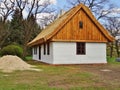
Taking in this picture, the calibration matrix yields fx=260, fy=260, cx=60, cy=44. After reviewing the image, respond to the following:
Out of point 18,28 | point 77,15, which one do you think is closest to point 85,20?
point 77,15

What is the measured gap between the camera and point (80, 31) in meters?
23.9

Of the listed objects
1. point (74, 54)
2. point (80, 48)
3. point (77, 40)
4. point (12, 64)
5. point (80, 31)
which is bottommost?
point (12, 64)

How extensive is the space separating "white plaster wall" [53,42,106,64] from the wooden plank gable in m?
0.49

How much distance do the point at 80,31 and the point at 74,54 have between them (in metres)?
2.19

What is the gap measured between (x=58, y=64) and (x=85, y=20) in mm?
4866

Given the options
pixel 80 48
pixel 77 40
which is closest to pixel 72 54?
pixel 80 48

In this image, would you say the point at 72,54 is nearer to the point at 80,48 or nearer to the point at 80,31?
the point at 80,48

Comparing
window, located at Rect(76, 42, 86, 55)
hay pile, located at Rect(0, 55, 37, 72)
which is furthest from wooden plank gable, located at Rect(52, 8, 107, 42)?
hay pile, located at Rect(0, 55, 37, 72)

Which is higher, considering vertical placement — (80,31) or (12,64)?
(80,31)

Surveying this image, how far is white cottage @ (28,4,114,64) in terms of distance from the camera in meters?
23.1

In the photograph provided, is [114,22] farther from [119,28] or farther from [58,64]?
[58,64]

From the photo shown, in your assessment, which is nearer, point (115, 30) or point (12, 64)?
point (12, 64)

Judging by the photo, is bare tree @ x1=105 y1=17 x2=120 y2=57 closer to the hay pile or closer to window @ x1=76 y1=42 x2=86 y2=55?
window @ x1=76 y1=42 x2=86 y2=55

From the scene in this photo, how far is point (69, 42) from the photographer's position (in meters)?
23.4
